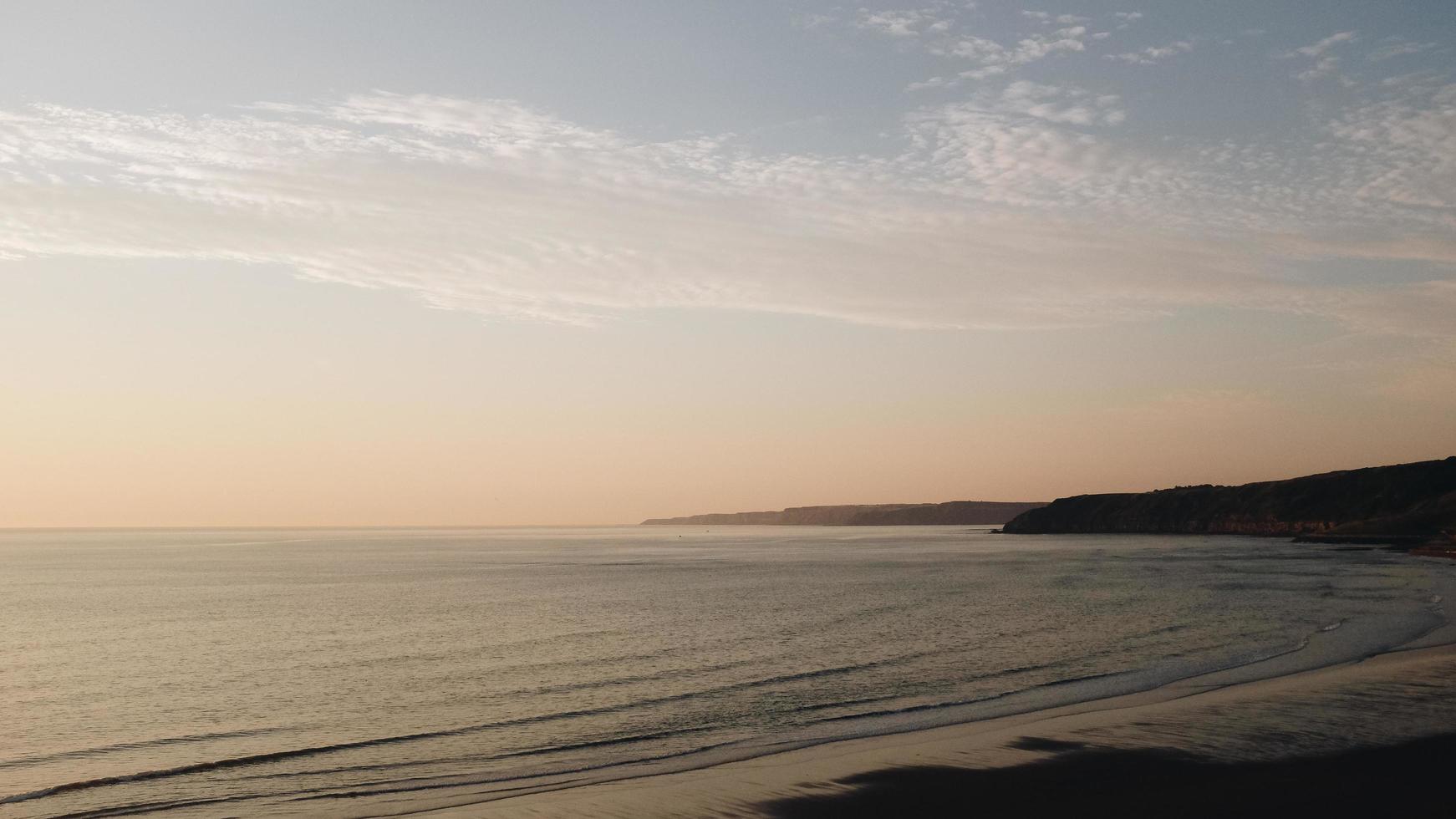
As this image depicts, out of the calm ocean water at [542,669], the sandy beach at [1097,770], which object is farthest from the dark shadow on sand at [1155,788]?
the calm ocean water at [542,669]

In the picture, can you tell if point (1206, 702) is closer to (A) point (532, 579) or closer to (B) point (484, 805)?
(B) point (484, 805)

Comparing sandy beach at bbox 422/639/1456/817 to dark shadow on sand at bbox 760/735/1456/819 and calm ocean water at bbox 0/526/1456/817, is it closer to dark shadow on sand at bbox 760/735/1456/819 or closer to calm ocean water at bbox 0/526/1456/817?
dark shadow on sand at bbox 760/735/1456/819

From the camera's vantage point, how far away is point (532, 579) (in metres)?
92.1

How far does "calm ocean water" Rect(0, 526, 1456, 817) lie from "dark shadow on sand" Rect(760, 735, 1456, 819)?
4.64m

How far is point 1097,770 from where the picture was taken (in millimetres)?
19203

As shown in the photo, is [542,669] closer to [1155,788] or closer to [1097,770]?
[1097,770]

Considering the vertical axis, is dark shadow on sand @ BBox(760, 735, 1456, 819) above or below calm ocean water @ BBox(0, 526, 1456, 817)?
above

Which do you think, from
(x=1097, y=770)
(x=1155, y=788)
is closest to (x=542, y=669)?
(x=1097, y=770)

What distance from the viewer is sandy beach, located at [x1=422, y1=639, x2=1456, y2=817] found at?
17000 millimetres

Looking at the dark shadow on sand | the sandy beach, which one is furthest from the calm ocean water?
the dark shadow on sand

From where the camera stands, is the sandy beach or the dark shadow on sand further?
the sandy beach

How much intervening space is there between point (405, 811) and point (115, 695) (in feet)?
61.4

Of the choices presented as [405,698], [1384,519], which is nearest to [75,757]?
[405,698]

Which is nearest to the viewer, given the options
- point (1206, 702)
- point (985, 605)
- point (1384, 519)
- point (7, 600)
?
point (1206, 702)
